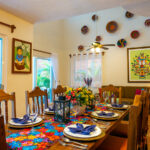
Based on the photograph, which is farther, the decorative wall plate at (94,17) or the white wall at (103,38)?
the decorative wall plate at (94,17)

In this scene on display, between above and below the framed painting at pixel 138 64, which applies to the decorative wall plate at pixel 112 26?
above

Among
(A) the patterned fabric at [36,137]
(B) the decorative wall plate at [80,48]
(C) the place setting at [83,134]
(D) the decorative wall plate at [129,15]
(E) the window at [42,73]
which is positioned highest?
(D) the decorative wall plate at [129,15]

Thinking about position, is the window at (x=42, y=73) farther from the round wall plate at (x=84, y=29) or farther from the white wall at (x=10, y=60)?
the round wall plate at (x=84, y=29)

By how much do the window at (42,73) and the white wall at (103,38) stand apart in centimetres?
44

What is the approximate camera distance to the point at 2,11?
101 inches

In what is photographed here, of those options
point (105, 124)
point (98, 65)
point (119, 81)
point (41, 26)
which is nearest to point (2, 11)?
point (41, 26)

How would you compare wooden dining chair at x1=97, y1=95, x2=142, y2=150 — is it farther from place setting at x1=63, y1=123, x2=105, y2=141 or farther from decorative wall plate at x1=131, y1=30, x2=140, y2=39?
decorative wall plate at x1=131, y1=30, x2=140, y2=39

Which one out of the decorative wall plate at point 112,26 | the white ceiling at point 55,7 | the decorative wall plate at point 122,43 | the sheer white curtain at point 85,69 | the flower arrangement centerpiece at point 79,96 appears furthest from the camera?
the sheer white curtain at point 85,69

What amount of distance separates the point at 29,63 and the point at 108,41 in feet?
10.1

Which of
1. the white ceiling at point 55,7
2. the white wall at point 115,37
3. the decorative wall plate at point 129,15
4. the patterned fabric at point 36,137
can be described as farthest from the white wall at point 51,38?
the patterned fabric at point 36,137

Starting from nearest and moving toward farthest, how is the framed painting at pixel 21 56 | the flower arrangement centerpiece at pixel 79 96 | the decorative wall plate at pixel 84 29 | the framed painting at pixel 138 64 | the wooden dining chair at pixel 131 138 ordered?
1. the wooden dining chair at pixel 131 138
2. the flower arrangement centerpiece at pixel 79 96
3. the framed painting at pixel 21 56
4. the framed painting at pixel 138 64
5. the decorative wall plate at pixel 84 29

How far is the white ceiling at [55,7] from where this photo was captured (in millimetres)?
2342

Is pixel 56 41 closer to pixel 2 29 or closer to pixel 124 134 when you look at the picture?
pixel 2 29

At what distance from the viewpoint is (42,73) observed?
470 centimetres
